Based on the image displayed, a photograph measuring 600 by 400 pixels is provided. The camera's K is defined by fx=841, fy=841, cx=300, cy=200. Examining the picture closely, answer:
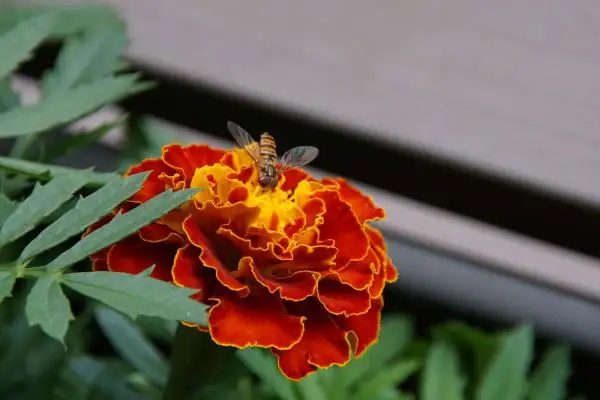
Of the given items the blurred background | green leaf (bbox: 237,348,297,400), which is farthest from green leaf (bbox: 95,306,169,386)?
the blurred background

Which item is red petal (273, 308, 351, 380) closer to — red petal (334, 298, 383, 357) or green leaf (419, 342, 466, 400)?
red petal (334, 298, 383, 357)

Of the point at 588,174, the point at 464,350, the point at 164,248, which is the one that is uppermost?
the point at 164,248

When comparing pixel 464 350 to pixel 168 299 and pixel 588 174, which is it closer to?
pixel 588 174

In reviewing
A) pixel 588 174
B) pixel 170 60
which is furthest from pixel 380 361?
pixel 170 60

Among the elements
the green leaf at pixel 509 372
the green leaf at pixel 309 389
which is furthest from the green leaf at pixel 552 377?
the green leaf at pixel 309 389

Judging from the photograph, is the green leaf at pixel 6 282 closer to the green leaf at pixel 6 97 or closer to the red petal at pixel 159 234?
the red petal at pixel 159 234

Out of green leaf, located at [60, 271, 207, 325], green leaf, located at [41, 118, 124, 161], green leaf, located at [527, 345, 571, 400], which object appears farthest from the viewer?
green leaf, located at [527, 345, 571, 400]

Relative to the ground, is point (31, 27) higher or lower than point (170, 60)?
higher
